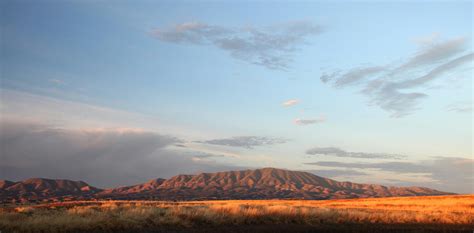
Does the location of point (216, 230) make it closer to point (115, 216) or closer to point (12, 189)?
point (115, 216)

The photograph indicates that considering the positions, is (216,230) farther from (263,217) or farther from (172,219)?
(263,217)

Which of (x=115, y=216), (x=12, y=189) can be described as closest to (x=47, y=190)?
(x=12, y=189)

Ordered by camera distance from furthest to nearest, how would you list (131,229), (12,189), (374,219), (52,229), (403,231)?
(12,189)
(374,219)
(403,231)
(131,229)
(52,229)

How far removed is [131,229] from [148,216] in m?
2.70

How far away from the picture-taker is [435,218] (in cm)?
3020

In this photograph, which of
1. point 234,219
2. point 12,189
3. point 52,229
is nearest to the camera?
point 52,229

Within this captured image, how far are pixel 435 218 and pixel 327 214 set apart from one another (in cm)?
870

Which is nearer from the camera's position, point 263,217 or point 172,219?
point 172,219

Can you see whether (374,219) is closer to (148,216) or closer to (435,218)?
(435,218)

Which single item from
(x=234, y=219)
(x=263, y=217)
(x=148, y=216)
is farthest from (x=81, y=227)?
(x=263, y=217)

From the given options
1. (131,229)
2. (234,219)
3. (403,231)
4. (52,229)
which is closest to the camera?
(52,229)

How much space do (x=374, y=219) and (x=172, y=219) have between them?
15.2 m

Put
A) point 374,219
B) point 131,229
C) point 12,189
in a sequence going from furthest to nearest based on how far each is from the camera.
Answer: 1. point 12,189
2. point 374,219
3. point 131,229

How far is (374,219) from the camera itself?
28609 mm
